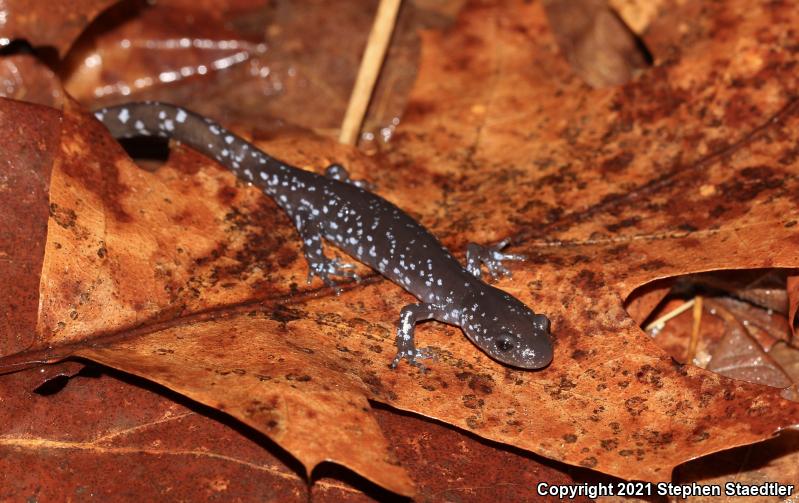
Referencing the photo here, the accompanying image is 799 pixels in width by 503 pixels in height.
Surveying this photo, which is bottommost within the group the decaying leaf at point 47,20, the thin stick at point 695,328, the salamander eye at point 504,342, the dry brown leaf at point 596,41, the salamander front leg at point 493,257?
the salamander eye at point 504,342

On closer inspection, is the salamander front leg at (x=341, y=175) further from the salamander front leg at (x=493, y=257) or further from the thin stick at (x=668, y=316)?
the thin stick at (x=668, y=316)

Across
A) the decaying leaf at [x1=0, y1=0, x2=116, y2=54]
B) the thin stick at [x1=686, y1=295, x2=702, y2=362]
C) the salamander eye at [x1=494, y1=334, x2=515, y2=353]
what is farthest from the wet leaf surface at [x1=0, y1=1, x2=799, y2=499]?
the decaying leaf at [x1=0, y1=0, x2=116, y2=54]

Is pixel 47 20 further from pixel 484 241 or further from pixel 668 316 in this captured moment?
pixel 668 316

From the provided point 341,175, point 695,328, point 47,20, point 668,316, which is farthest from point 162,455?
point 47,20

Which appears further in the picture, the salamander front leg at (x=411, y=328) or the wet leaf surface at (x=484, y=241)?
the salamander front leg at (x=411, y=328)

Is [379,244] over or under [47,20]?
under

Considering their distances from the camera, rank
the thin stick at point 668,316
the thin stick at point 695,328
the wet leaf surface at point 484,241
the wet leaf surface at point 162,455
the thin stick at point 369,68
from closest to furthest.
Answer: the wet leaf surface at point 162,455, the wet leaf surface at point 484,241, the thin stick at point 695,328, the thin stick at point 668,316, the thin stick at point 369,68

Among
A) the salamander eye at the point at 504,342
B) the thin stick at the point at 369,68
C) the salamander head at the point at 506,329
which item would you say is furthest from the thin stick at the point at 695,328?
the thin stick at the point at 369,68
